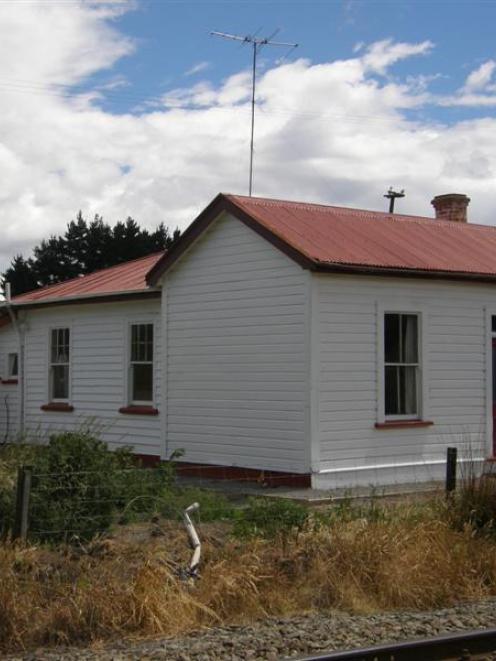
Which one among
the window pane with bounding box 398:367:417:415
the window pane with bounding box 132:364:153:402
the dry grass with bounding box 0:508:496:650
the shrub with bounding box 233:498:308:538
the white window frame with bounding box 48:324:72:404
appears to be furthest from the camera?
the white window frame with bounding box 48:324:72:404

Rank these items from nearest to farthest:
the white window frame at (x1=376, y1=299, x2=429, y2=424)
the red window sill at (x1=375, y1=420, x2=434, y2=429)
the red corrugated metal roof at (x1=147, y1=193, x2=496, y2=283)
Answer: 1. the red corrugated metal roof at (x1=147, y1=193, x2=496, y2=283)
2. the red window sill at (x1=375, y1=420, x2=434, y2=429)
3. the white window frame at (x1=376, y1=299, x2=429, y2=424)

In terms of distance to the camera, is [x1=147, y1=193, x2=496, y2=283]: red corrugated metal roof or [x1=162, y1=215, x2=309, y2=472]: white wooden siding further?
[x1=147, y1=193, x2=496, y2=283]: red corrugated metal roof

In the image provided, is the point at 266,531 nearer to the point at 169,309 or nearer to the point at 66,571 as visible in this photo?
the point at 66,571

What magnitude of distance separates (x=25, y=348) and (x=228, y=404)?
704 centimetres

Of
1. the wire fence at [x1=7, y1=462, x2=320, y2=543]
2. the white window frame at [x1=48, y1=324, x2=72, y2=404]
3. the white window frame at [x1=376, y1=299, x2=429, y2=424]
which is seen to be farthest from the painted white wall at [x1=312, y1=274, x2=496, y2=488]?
the white window frame at [x1=48, y1=324, x2=72, y2=404]

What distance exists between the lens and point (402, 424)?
1503cm

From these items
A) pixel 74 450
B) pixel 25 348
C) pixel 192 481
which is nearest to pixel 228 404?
pixel 192 481

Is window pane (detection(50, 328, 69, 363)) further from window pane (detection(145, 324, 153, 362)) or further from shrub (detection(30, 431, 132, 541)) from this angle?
shrub (detection(30, 431, 132, 541))

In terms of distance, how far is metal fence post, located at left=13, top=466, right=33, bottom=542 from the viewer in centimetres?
871

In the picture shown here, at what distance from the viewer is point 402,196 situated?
116 feet

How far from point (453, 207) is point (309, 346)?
892 cm

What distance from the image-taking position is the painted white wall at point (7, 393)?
21250 mm

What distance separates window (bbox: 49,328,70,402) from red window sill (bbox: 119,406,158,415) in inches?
89.6

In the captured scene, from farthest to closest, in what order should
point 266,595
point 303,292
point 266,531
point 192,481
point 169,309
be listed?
point 169,309, point 192,481, point 303,292, point 266,531, point 266,595
